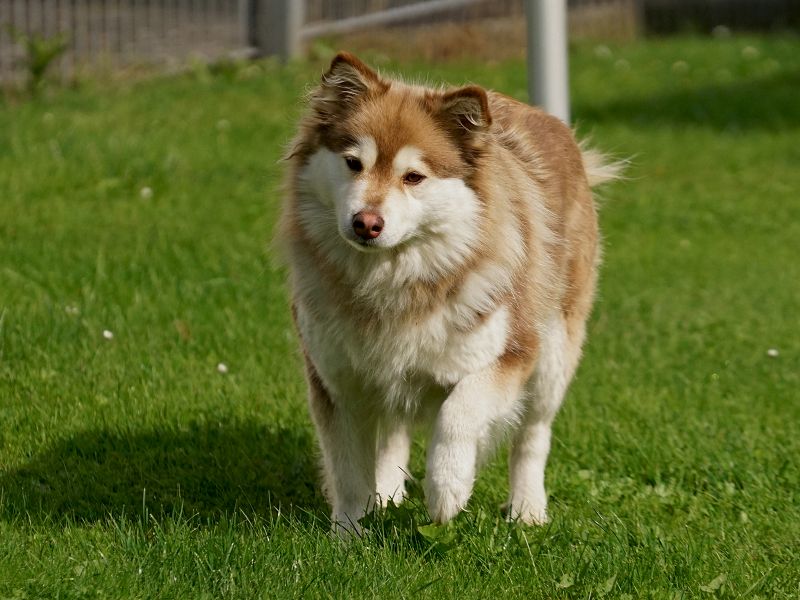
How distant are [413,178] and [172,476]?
160 centimetres

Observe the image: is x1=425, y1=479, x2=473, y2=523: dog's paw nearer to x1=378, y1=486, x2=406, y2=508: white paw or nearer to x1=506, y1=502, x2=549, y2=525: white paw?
x1=378, y1=486, x2=406, y2=508: white paw

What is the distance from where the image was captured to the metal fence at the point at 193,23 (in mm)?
11117

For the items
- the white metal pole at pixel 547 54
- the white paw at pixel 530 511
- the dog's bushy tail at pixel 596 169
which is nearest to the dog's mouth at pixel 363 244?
the white paw at pixel 530 511

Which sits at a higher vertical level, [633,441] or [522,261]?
[522,261]

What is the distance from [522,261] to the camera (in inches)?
174

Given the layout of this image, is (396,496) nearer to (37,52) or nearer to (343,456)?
(343,456)

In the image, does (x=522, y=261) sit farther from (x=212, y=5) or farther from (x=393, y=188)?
(x=212, y=5)

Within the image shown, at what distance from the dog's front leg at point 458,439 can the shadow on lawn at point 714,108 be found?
8.66 metres

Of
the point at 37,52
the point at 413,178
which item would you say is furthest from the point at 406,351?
the point at 37,52

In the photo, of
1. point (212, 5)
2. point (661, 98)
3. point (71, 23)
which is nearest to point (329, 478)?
point (71, 23)

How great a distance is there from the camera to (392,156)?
13.6 ft

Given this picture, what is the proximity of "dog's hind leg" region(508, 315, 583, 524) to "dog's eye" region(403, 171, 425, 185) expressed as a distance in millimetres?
947

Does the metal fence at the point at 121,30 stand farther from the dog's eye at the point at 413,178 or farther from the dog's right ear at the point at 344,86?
the dog's eye at the point at 413,178

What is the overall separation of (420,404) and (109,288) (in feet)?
9.36
